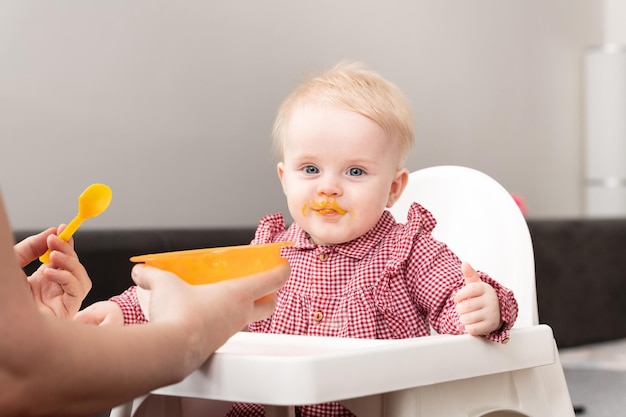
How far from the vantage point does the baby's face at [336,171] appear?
108 cm

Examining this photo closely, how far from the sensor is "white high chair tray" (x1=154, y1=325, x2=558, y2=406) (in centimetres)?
64

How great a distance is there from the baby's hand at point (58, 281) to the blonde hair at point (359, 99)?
13.8 inches

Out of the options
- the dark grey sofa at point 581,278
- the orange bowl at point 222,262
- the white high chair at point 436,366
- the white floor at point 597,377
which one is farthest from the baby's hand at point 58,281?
the dark grey sofa at point 581,278

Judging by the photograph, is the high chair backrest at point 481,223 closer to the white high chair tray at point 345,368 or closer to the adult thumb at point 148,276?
the white high chair tray at point 345,368

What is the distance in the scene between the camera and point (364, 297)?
1074 millimetres

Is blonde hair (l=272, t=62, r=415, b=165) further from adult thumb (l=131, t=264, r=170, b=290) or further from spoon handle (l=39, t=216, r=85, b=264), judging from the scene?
adult thumb (l=131, t=264, r=170, b=290)

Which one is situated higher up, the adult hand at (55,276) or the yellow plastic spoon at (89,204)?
the yellow plastic spoon at (89,204)

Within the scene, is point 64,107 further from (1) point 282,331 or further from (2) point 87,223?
(1) point 282,331

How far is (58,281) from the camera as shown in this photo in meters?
0.94

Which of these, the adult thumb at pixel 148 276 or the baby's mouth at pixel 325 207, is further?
the baby's mouth at pixel 325 207

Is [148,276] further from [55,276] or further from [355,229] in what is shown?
[355,229]

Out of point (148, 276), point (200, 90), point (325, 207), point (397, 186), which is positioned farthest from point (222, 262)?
point (200, 90)

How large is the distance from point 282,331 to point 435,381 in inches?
14.6

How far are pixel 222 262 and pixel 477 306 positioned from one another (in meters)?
0.27
